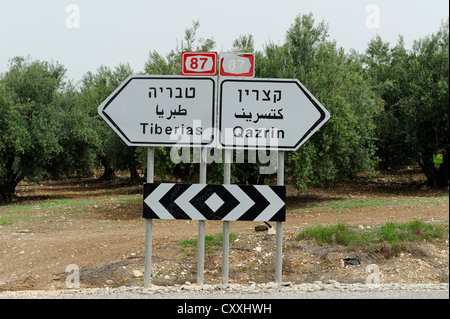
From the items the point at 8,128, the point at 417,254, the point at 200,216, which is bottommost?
the point at 417,254

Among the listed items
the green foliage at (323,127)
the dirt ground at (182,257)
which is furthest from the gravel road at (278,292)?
the green foliage at (323,127)

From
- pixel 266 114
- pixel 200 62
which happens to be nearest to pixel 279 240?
pixel 266 114

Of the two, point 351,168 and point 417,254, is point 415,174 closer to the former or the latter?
point 351,168

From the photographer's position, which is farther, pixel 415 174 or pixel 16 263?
pixel 415 174

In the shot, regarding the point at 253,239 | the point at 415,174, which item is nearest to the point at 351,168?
A: the point at 415,174

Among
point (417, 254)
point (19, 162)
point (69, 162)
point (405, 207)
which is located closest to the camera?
point (417, 254)

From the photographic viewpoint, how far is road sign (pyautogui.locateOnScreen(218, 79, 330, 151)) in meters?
6.03

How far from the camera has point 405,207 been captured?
1548cm

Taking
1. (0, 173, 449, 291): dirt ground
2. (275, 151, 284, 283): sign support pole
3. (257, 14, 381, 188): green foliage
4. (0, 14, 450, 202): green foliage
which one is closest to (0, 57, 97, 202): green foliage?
(0, 14, 450, 202): green foliage

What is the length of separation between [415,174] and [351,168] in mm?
3784

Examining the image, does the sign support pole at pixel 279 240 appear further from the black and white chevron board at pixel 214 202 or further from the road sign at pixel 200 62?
the road sign at pixel 200 62

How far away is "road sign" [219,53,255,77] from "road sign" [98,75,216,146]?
0.28 meters

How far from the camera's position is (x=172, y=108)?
611 cm

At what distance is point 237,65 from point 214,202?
1849 millimetres
